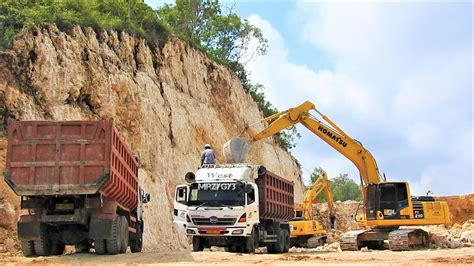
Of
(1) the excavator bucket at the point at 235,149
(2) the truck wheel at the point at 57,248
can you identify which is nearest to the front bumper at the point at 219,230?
(2) the truck wheel at the point at 57,248

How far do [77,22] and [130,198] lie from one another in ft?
44.8

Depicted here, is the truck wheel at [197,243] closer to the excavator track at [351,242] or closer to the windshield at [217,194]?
the windshield at [217,194]

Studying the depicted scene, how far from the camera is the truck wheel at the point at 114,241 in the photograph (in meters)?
18.4

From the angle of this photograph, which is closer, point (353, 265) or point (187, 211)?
point (353, 265)

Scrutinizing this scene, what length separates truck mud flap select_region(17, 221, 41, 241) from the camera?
1805cm

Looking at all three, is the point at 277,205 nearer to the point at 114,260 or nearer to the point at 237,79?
the point at 114,260

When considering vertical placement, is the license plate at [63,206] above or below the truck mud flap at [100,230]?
above

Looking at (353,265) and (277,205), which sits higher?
(277,205)

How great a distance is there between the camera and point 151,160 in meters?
34.8

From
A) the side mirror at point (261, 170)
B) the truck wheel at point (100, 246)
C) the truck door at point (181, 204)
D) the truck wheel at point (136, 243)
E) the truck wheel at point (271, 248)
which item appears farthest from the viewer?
the truck wheel at point (271, 248)

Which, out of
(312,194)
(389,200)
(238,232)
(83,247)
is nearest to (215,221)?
(238,232)

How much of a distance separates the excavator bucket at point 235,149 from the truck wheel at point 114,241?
798cm

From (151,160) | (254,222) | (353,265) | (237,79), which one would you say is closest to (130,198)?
(254,222)

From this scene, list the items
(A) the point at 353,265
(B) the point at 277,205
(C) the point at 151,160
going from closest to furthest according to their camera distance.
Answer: (A) the point at 353,265, (B) the point at 277,205, (C) the point at 151,160
